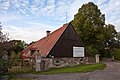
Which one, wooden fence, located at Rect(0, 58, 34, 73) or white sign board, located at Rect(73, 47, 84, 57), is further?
white sign board, located at Rect(73, 47, 84, 57)

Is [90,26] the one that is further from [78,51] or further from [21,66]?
[21,66]

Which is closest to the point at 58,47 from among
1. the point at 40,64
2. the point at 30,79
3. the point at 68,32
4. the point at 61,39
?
Result: the point at 61,39

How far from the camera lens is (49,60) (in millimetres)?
28484

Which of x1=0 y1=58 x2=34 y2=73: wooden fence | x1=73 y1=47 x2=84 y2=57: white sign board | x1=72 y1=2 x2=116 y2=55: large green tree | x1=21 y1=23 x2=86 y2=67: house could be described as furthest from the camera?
x1=72 y1=2 x2=116 y2=55: large green tree

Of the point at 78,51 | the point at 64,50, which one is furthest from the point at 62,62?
the point at 78,51

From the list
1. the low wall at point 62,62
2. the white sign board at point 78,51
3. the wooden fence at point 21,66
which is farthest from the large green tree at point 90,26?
the wooden fence at point 21,66

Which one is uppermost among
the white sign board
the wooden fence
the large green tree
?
the large green tree

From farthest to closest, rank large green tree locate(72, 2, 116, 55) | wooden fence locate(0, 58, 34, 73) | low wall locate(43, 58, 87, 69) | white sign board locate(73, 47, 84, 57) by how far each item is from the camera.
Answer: large green tree locate(72, 2, 116, 55), white sign board locate(73, 47, 84, 57), low wall locate(43, 58, 87, 69), wooden fence locate(0, 58, 34, 73)

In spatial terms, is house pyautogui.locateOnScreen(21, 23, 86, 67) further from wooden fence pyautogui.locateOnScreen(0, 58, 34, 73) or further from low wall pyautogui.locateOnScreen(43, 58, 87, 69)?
wooden fence pyautogui.locateOnScreen(0, 58, 34, 73)

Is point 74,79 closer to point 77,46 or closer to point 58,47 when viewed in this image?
point 58,47

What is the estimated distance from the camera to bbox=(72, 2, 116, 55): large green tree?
44.5m

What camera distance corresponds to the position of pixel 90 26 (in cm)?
4453

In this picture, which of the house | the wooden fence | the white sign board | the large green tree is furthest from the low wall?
the large green tree

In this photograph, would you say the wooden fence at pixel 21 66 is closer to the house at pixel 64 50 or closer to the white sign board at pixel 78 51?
the house at pixel 64 50
